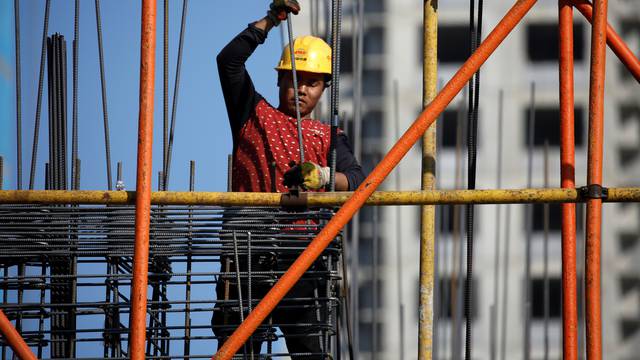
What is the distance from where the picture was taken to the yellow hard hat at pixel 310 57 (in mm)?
7461

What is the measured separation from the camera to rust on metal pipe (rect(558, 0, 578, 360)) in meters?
5.61

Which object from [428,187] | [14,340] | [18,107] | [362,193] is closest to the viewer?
[14,340]

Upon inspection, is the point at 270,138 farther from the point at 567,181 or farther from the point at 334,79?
the point at 567,181

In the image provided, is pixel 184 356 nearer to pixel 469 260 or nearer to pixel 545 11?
pixel 469 260

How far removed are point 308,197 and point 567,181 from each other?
3.98 feet

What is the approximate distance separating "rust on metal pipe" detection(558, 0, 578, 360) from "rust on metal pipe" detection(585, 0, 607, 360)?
0.18m

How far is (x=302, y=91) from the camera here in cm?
732

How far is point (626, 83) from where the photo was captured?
41469mm

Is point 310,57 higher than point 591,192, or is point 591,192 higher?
point 310,57

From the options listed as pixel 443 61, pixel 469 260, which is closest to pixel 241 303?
pixel 469 260

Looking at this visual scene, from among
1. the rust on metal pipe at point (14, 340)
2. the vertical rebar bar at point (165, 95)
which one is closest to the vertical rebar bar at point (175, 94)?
the vertical rebar bar at point (165, 95)

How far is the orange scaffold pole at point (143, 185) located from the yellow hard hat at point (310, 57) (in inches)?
88.6

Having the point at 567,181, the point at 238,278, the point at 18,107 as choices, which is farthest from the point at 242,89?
the point at 567,181

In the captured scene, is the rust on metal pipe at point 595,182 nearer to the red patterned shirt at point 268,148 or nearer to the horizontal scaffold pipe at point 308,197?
the horizontal scaffold pipe at point 308,197
